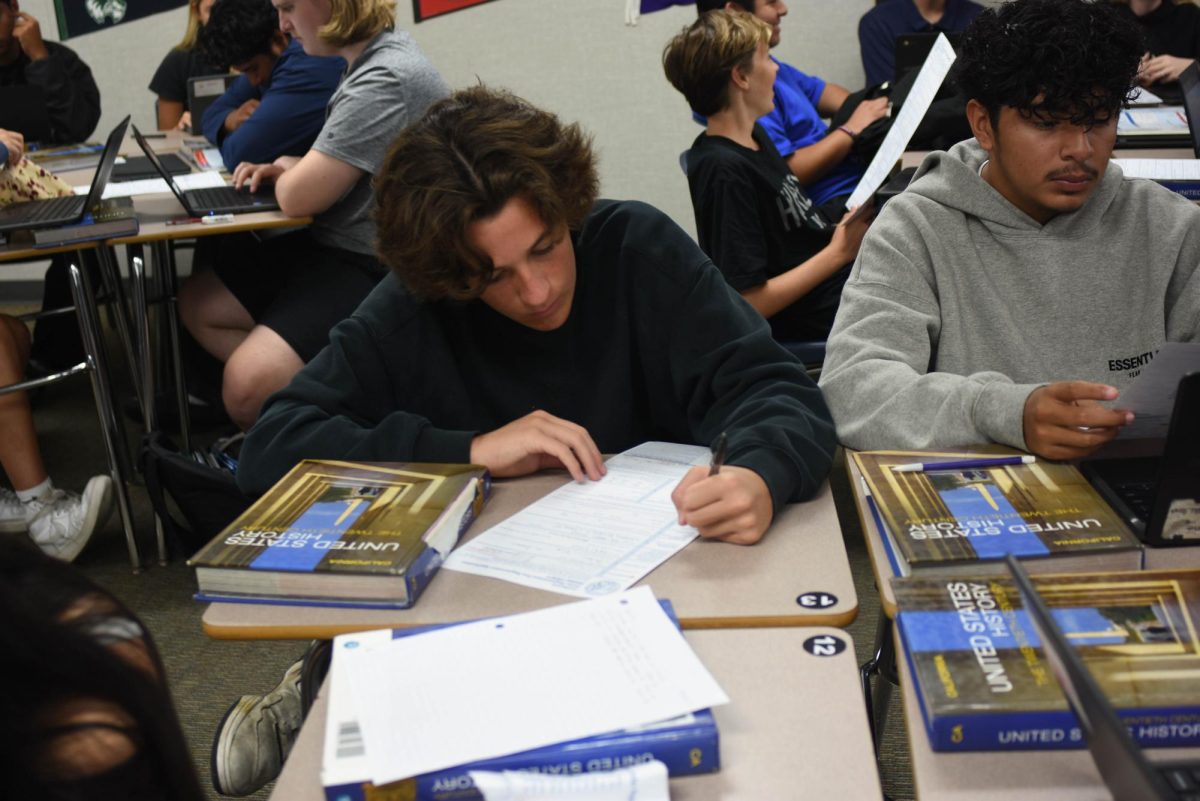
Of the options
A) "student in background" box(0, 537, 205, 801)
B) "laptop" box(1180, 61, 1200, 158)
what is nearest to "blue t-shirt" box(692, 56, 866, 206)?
"laptop" box(1180, 61, 1200, 158)

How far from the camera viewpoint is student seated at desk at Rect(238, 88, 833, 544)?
1.38m

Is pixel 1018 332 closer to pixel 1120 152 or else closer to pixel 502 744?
pixel 502 744

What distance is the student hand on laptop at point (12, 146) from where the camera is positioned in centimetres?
277

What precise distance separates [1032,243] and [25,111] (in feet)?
12.4

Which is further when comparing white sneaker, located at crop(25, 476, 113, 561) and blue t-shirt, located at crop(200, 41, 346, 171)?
blue t-shirt, located at crop(200, 41, 346, 171)

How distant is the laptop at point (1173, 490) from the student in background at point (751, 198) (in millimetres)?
1259

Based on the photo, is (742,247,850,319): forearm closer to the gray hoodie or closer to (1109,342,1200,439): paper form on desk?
the gray hoodie

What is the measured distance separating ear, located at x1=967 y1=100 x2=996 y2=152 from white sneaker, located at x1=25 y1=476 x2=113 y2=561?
2180 mm

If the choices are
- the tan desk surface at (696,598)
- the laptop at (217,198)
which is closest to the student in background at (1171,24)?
the laptop at (217,198)

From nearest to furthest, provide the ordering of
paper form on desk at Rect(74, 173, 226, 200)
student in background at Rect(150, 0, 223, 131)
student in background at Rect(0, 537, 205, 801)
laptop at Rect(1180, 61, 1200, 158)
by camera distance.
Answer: student in background at Rect(0, 537, 205, 801), laptop at Rect(1180, 61, 1200, 158), paper form on desk at Rect(74, 173, 226, 200), student in background at Rect(150, 0, 223, 131)

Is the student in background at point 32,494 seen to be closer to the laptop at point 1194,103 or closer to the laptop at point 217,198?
the laptop at point 217,198

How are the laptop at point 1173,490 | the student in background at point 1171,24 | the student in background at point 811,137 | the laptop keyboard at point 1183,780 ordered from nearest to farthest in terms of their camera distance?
the laptop keyboard at point 1183,780 → the laptop at point 1173,490 → the student in background at point 811,137 → the student in background at point 1171,24

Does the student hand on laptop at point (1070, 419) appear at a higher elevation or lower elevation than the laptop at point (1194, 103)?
lower

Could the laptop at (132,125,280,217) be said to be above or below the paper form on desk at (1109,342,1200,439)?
below
